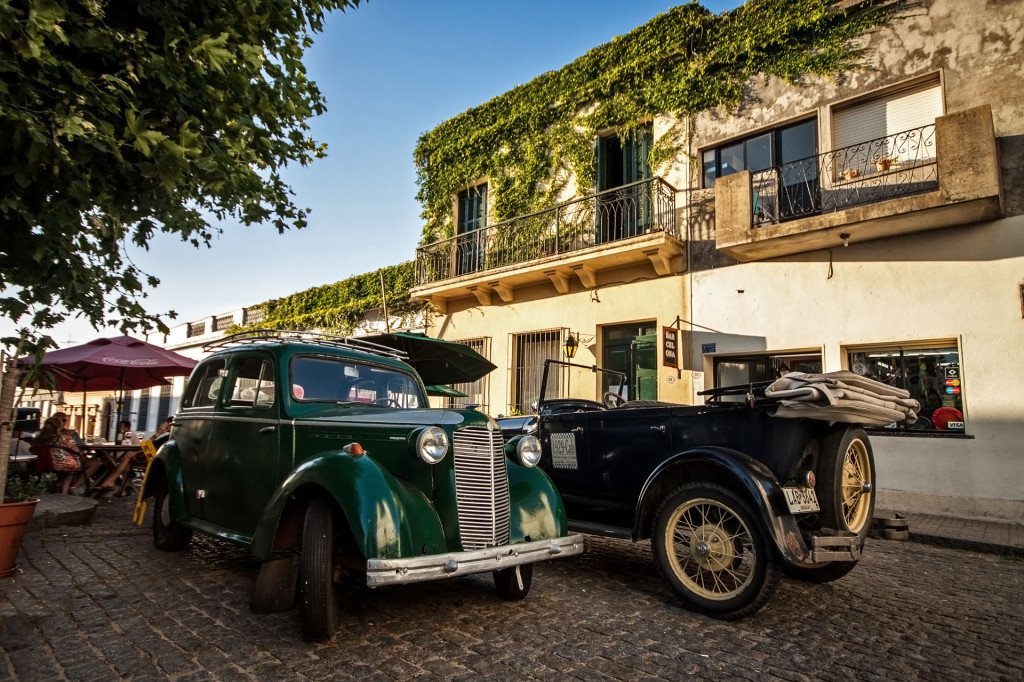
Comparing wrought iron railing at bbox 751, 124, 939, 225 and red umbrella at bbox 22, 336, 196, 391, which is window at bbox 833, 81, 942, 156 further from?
red umbrella at bbox 22, 336, 196, 391

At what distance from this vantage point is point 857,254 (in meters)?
9.70

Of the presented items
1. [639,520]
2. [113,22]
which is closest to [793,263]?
[639,520]

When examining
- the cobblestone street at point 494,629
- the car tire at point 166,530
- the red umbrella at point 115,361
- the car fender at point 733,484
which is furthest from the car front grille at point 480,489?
the red umbrella at point 115,361

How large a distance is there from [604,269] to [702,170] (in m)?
2.73

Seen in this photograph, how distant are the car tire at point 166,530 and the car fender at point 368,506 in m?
2.33

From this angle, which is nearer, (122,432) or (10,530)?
→ (10,530)

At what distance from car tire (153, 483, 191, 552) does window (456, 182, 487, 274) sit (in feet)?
32.9

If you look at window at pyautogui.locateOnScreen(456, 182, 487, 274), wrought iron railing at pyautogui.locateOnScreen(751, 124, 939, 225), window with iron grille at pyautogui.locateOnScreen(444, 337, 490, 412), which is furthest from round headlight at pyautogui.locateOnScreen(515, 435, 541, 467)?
window at pyautogui.locateOnScreen(456, 182, 487, 274)

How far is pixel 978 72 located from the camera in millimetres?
9055

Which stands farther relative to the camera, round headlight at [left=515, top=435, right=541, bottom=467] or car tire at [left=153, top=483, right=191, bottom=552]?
car tire at [left=153, top=483, right=191, bottom=552]

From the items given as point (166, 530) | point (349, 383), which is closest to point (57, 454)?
point (166, 530)

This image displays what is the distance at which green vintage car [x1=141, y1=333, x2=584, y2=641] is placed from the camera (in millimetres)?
3330

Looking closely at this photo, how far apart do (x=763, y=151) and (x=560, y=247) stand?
4.45 metres

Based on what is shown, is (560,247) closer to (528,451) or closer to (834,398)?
(528,451)
